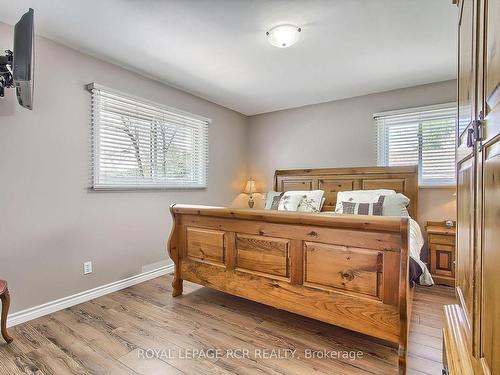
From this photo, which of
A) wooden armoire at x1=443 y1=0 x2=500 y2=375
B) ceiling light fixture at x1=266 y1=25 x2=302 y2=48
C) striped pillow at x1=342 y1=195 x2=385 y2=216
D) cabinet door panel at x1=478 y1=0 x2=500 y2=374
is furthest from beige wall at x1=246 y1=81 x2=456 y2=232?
cabinet door panel at x1=478 y1=0 x2=500 y2=374

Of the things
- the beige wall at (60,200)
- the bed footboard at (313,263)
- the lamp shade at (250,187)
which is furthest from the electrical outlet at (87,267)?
the lamp shade at (250,187)

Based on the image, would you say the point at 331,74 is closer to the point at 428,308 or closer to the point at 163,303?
the point at 428,308

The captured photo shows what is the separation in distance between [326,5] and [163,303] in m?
2.87

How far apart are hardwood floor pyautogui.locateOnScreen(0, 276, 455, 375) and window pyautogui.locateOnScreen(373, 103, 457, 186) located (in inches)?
63.7

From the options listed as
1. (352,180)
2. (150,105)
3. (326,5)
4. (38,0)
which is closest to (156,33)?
(38,0)

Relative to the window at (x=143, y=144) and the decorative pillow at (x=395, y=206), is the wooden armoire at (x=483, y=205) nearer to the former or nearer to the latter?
the decorative pillow at (x=395, y=206)

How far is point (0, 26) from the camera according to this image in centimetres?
214

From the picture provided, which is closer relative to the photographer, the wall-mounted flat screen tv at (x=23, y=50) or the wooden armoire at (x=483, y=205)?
the wooden armoire at (x=483, y=205)

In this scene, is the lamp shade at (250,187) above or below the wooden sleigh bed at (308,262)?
above

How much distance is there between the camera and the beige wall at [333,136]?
11.0 feet

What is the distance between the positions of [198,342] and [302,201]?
2.10 m

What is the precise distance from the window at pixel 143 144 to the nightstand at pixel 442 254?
3.00 metres

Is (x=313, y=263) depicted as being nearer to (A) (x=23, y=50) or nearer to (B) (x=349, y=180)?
(B) (x=349, y=180)

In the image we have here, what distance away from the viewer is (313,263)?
1916mm
